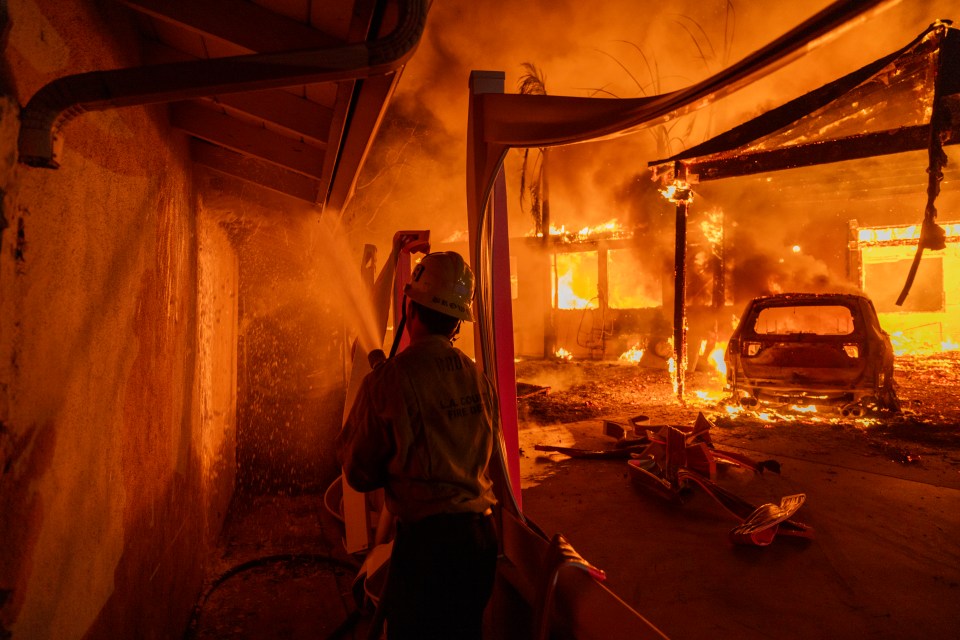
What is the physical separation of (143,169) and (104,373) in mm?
1081

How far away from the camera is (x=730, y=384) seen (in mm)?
8781

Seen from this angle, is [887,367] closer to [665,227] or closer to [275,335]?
[275,335]

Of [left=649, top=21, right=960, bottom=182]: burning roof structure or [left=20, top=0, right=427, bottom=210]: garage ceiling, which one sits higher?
[left=649, top=21, right=960, bottom=182]: burning roof structure

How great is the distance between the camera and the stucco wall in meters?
1.33

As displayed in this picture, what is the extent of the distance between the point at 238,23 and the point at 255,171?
7.30 ft

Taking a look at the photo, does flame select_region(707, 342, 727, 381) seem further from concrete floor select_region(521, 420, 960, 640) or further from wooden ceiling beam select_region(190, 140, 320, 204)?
wooden ceiling beam select_region(190, 140, 320, 204)

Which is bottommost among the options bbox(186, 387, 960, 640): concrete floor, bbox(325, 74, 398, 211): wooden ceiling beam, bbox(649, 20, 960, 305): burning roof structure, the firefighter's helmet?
bbox(186, 387, 960, 640): concrete floor

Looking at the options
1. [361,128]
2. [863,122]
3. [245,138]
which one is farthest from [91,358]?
[863,122]

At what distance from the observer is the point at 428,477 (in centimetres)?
202

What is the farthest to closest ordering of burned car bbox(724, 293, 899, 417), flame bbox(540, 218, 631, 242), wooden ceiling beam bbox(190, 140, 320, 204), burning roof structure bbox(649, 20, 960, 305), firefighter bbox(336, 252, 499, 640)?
flame bbox(540, 218, 631, 242)
burned car bbox(724, 293, 899, 417)
burning roof structure bbox(649, 20, 960, 305)
wooden ceiling beam bbox(190, 140, 320, 204)
firefighter bbox(336, 252, 499, 640)

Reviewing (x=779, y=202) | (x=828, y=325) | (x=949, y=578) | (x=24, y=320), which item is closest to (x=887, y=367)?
(x=949, y=578)

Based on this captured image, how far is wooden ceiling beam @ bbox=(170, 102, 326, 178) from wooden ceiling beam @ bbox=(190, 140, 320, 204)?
1.41ft

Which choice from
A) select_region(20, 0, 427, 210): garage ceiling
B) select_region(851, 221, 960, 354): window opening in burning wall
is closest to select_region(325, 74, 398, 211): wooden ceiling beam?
select_region(20, 0, 427, 210): garage ceiling

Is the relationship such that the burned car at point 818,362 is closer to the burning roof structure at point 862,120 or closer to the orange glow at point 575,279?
the burning roof structure at point 862,120
